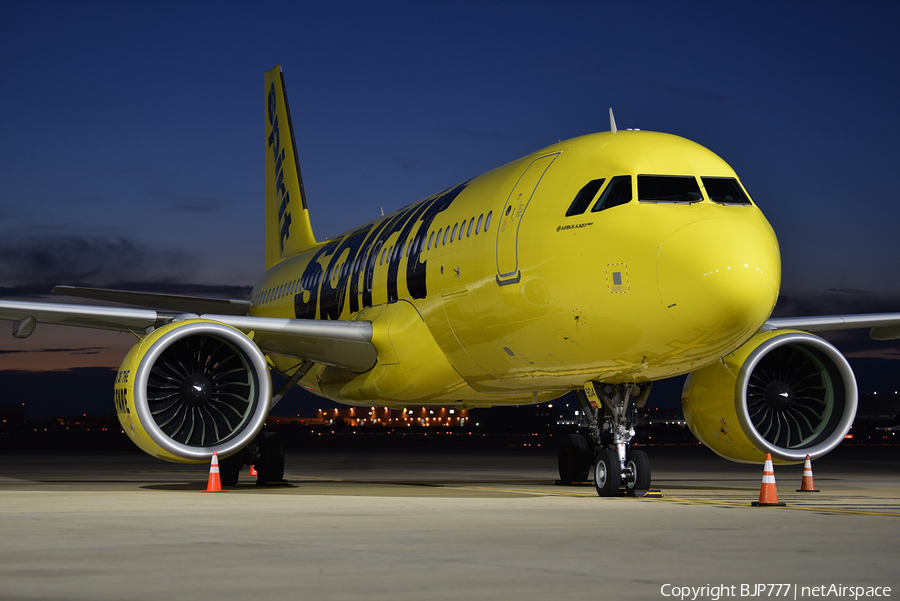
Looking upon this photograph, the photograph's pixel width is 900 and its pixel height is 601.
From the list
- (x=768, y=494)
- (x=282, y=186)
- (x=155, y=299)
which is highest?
(x=282, y=186)

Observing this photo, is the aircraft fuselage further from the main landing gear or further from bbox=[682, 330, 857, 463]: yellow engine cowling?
bbox=[682, 330, 857, 463]: yellow engine cowling

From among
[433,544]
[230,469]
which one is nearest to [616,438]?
[433,544]

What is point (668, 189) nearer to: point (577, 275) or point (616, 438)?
point (577, 275)

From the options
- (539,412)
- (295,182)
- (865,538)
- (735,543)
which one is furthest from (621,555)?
(539,412)

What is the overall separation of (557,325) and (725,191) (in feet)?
7.35

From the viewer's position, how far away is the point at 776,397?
1419 cm

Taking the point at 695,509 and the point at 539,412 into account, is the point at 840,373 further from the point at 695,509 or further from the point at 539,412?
the point at 539,412

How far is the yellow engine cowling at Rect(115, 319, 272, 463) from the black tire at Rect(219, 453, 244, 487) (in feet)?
3.26

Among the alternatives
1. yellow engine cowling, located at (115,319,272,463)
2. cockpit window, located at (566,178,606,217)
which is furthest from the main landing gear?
yellow engine cowling, located at (115,319,272,463)

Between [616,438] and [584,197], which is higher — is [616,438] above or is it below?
below

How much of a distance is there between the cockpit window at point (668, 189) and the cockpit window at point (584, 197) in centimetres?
48

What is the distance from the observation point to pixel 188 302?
20891mm

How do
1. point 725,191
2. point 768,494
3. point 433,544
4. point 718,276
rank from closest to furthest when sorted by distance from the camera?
point 433,544 → point 718,276 → point 768,494 → point 725,191

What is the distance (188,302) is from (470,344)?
9.36 meters
